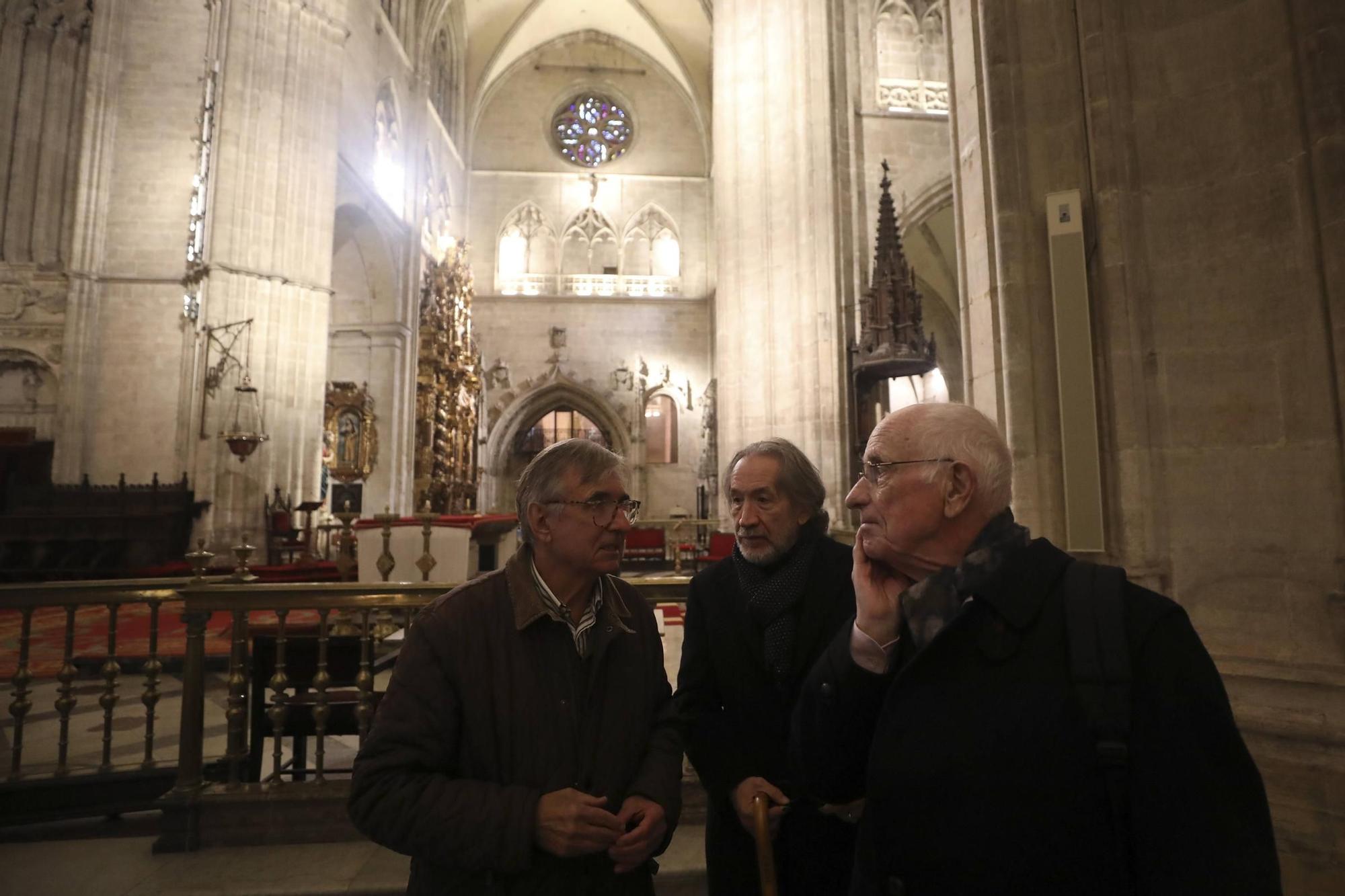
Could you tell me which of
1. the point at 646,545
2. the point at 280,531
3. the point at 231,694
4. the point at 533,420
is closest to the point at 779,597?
the point at 231,694

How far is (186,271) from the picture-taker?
11.0m

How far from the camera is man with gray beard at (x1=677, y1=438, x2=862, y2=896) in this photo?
5.14 feet

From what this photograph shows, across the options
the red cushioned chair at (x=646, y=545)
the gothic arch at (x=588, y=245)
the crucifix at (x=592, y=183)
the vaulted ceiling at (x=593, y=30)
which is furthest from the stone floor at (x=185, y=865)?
the vaulted ceiling at (x=593, y=30)

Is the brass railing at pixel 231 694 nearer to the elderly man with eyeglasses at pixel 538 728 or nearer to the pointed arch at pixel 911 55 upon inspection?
the elderly man with eyeglasses at pixel 538 728

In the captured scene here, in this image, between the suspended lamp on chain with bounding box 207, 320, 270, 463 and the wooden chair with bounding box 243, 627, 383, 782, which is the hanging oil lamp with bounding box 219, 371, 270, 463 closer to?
the suspended lamp on chain with bounding box 207, 320, 270, 463

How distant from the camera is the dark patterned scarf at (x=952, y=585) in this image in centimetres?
102

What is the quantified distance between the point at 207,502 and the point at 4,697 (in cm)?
650

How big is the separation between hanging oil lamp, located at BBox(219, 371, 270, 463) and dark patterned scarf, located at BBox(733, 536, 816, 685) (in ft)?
34.6

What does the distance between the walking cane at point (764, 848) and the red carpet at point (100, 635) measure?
364 centimetres

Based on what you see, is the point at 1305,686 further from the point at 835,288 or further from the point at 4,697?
the point at 835,288

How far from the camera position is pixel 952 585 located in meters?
1.04

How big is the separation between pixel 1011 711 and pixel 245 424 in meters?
11.7

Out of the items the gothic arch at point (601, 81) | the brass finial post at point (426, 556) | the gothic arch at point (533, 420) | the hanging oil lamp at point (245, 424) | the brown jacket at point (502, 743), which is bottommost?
the brown jacket at point (502, 743)

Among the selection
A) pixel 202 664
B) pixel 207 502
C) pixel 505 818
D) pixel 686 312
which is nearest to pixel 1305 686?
pixel 505 818
